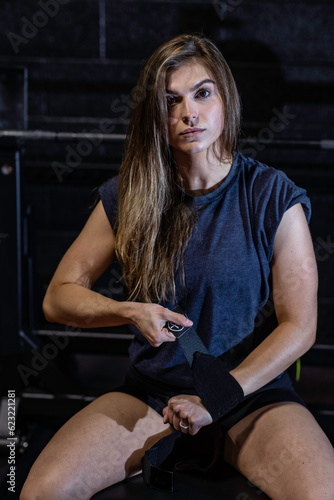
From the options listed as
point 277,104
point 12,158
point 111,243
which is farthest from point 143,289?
point 277,104

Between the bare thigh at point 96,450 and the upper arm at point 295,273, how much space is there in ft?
1.19

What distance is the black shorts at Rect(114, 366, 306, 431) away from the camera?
114 cm

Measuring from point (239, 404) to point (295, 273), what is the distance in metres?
0.29

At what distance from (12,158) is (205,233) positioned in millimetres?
722

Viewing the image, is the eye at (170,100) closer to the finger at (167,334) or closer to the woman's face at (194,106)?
the woman's face at (194,106)

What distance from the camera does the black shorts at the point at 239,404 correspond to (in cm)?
114

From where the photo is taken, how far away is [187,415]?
0.98m

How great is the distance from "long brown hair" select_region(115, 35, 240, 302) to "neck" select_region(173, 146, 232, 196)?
0.07 feet

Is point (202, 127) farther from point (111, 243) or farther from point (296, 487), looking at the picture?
point (296, 487)

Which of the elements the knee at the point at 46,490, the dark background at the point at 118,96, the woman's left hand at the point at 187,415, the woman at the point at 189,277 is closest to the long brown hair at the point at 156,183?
the woman at the point at 189,277

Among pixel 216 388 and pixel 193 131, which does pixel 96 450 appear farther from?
pixel 193 131

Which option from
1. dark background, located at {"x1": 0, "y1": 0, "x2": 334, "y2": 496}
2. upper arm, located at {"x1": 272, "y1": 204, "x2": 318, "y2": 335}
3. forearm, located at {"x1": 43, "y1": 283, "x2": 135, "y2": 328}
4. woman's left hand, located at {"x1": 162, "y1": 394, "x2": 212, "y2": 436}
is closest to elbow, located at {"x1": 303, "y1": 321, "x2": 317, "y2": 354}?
upper arm, located at {"x1": 272, "y1": 204, "x2": 318, "y2": 335}

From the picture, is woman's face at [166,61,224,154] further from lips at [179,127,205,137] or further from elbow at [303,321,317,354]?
elbow at [303,321,317,354]

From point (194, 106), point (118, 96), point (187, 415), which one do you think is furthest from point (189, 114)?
point (118, 96)
